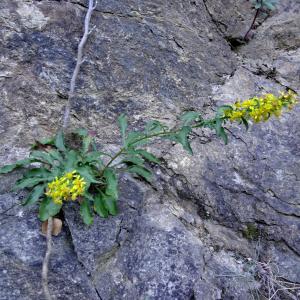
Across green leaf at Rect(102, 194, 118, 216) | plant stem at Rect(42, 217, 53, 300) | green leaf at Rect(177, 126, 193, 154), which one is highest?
green leaf at Rect(177, 126, 193, 154)

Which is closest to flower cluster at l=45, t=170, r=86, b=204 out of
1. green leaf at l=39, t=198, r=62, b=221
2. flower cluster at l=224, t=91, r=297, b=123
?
green leaf at l=39, t=198, r=62, b=221

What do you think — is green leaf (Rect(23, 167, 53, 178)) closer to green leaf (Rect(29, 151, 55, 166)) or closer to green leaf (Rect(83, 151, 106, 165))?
green leaf (Rect(29, 151, 55, 166))

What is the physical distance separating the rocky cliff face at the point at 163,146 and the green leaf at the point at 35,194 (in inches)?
4.2

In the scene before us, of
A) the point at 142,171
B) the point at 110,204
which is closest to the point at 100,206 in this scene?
the point at 110,204

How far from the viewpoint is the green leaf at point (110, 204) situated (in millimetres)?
2516

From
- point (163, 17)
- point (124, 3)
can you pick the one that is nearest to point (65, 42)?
point (124, 3)

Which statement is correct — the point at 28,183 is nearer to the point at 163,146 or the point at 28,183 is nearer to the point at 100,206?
the point at 100,206

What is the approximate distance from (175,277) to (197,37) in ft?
7.51

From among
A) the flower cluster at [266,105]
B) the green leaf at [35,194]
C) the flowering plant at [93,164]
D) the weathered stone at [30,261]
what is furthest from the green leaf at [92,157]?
the flower cluster at [266,105]

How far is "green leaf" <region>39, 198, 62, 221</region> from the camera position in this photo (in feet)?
7.68

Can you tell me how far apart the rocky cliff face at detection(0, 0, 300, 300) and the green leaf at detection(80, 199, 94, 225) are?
0.08 meters

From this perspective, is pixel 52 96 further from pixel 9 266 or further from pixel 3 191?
pixel 9 266

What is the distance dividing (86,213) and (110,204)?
0.53 ft

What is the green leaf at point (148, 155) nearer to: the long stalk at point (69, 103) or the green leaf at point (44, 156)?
the green leaf at point (44, 156)
